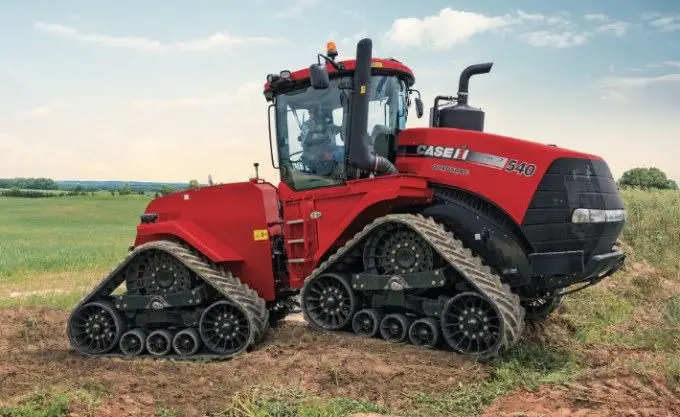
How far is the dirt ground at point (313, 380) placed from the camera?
624 cm

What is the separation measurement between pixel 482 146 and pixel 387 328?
2308mm

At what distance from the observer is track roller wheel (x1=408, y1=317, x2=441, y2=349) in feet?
26.1

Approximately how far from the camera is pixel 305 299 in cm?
877

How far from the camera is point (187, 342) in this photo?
30.8ft

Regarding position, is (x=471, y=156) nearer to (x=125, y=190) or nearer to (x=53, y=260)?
(x=53, y=260)

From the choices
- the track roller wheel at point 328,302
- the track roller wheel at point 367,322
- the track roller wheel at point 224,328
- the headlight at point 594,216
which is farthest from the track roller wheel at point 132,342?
the headlight at point 594,216

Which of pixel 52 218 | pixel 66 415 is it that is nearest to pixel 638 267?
pixel 66 415

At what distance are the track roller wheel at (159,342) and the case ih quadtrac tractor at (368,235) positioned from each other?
0.02 meters

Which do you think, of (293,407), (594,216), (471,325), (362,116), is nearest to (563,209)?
(594,216)

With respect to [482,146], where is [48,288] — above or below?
below

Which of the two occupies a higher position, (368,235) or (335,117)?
(335,117)

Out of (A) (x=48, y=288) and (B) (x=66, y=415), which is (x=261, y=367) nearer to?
(B) (x=66, y=415)

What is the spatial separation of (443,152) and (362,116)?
1024 mm

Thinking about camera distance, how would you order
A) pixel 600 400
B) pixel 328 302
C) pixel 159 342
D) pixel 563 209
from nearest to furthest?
pixel 600 400, pixel 563 209, pixel 328 302, pixel 159 342
